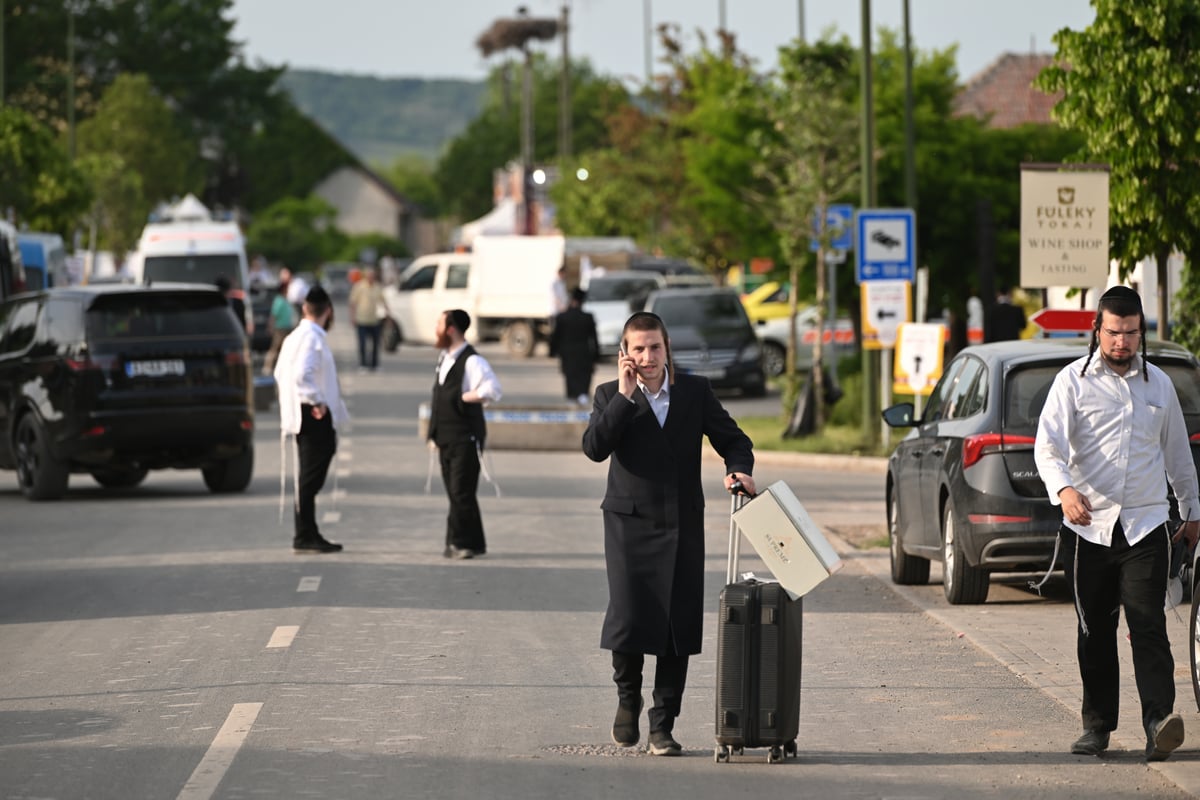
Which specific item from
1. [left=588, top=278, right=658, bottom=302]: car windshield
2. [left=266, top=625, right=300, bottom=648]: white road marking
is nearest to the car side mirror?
[left=266, top=625, right=300, bottom=648]: white road marking

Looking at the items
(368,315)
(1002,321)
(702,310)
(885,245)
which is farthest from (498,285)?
(885,245)

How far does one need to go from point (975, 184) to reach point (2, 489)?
768 inches

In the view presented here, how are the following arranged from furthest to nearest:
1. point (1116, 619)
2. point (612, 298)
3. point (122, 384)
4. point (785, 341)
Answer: point (612, 298)
point (785, 341)
point (122, 384)
point (1116, 619)

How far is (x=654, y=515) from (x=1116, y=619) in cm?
190

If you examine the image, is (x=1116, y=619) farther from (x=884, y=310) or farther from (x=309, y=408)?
(x=884, y=310)

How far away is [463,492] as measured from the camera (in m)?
15.6

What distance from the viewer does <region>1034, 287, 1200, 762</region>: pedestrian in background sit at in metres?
8.43

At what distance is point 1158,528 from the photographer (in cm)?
846

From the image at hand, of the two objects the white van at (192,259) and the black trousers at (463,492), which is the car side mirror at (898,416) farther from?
the white van at (192,259)

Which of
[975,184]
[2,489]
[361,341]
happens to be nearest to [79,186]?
[361,341]

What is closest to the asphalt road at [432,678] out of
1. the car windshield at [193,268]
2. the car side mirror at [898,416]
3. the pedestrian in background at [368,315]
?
the car side mirror at [898,416]

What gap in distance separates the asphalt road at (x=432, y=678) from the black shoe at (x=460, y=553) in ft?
0.43

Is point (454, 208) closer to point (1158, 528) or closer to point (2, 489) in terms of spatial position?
point (2, 489)

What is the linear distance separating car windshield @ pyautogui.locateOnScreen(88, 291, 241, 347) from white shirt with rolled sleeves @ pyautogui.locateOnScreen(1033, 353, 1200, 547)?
42.4 ft
